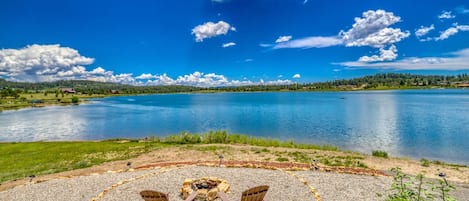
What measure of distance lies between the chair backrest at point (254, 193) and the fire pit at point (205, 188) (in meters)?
1.62

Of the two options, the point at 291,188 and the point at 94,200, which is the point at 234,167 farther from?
the point at 94,200

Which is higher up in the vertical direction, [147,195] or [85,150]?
[147,195]

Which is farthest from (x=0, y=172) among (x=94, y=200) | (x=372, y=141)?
(x=372, y=141)

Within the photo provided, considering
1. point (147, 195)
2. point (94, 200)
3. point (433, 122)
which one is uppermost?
point (147, 195)

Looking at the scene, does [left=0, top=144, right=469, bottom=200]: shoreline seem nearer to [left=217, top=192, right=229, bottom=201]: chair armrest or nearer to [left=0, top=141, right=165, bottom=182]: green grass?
[left=217, top=192, right=229, bottom=201]: chair armrest

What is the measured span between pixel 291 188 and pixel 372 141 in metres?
19.6

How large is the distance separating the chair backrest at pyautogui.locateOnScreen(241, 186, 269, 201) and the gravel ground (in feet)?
4.39

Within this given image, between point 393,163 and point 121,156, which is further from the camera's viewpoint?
point 121,156

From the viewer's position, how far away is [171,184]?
1019 cm

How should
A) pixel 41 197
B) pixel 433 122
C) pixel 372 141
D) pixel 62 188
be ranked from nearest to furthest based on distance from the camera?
pixel 41 197 → pixel 62 188 → pixel 372 141 → pixel 433 122

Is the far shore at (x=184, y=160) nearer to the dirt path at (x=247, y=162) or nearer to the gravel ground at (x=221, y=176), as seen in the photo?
the dirt path at (x=247, y=162)

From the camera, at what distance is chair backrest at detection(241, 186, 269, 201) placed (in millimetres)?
7312

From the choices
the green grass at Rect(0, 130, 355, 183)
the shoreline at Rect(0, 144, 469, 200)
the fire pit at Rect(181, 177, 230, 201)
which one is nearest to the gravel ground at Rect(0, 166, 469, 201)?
the shoreline at Rect(0, 144, 469, 200)

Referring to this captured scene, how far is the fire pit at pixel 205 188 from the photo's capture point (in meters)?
8.68
